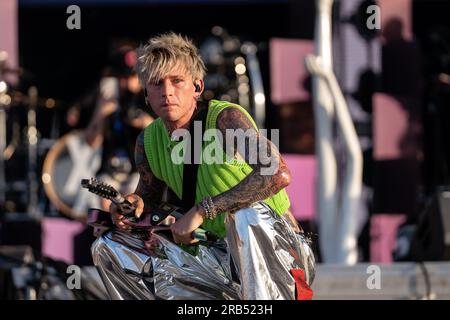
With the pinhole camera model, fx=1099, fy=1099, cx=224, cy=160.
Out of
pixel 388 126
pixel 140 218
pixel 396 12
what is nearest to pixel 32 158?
pixel 388 126

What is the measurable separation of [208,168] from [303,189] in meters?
4.25

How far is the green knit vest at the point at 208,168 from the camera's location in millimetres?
4301

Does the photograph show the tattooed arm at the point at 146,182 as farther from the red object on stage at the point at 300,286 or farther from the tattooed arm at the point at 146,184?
the red object on stage at the point at 300,286

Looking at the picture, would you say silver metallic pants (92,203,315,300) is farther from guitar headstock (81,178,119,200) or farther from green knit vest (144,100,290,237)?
guitar headstock (81,178,119,200)

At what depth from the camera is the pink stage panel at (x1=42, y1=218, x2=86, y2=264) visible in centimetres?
820

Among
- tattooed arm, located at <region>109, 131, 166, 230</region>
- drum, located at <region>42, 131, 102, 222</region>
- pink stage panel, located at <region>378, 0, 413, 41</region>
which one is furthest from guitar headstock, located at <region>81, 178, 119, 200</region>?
drum, located at <region>42, 131, 102, 222</region>

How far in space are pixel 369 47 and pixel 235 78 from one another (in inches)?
76.1

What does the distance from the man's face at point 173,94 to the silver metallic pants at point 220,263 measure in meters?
0.49

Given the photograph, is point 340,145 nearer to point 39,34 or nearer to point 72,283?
point 72,283

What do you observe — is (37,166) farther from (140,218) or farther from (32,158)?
(140,218)

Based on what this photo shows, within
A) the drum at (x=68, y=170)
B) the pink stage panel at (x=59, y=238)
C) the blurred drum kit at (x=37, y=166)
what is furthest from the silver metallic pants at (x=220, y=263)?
the drum at (x=68, y=170)

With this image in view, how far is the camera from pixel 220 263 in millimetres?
4324

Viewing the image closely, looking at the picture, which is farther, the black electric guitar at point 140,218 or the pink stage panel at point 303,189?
the pink stage panel at point 303,189

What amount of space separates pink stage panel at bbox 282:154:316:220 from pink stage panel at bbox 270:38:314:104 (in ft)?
1.73
